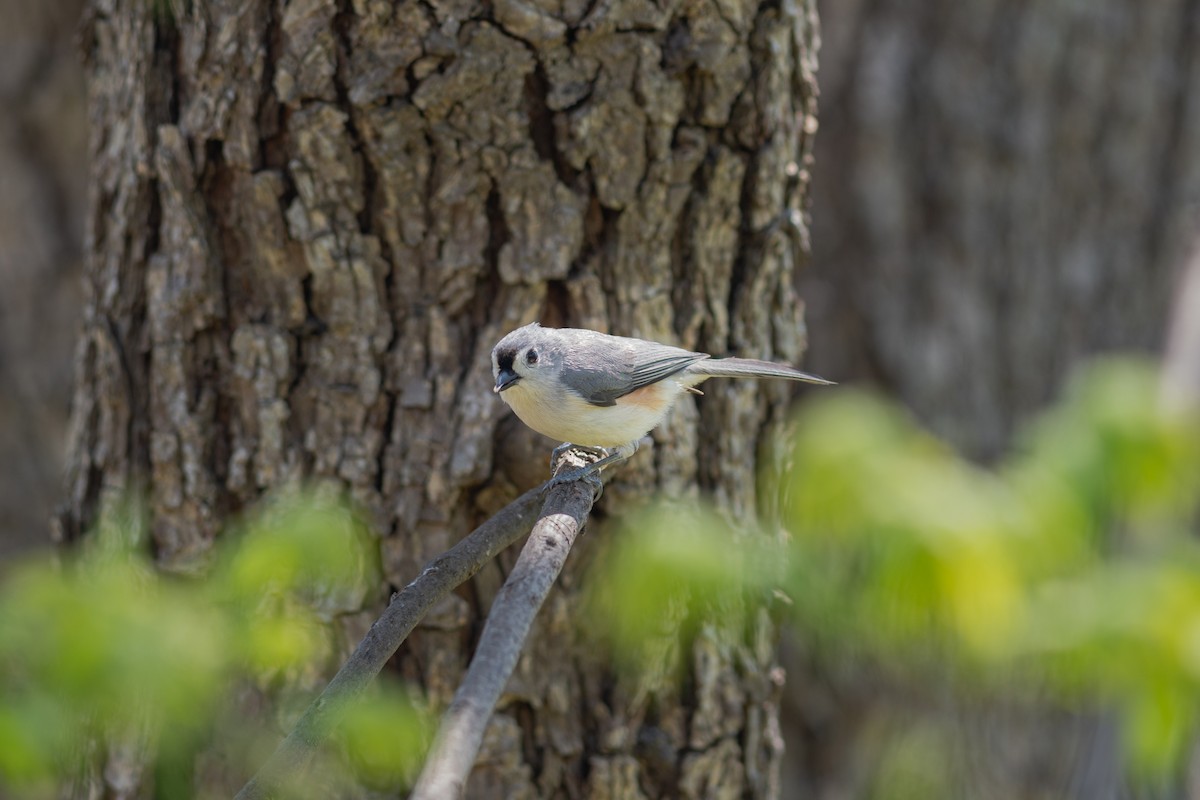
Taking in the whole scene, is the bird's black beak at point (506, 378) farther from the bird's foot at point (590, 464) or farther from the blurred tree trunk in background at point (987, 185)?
the blurred tree trunk in background at point (987, 185)

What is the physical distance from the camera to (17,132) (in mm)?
4266

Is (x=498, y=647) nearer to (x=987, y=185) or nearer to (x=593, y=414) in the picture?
(x=593, y=414)

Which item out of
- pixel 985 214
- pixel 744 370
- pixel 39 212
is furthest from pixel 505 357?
pixel 985 214

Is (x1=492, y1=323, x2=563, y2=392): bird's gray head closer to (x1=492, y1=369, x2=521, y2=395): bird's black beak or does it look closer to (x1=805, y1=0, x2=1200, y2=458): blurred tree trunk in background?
(x1=492, y1=369, x2=521, y2=395): bird's black beak

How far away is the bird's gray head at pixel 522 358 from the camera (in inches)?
94.9

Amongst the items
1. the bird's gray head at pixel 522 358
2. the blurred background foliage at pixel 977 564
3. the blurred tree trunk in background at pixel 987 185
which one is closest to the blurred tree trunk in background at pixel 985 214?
the blurred tree trunk in background at pixel 987 185

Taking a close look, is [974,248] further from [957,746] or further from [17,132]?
[17,132]

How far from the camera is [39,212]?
14.0 feet

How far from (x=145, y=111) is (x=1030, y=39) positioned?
3.75 m

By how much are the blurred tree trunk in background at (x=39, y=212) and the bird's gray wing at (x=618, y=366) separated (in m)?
2.53

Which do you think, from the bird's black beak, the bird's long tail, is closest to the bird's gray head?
the bird's black beak

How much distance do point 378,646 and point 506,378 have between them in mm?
771

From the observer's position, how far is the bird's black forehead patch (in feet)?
7.89

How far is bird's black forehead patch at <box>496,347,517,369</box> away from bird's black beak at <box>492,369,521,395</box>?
11mm
